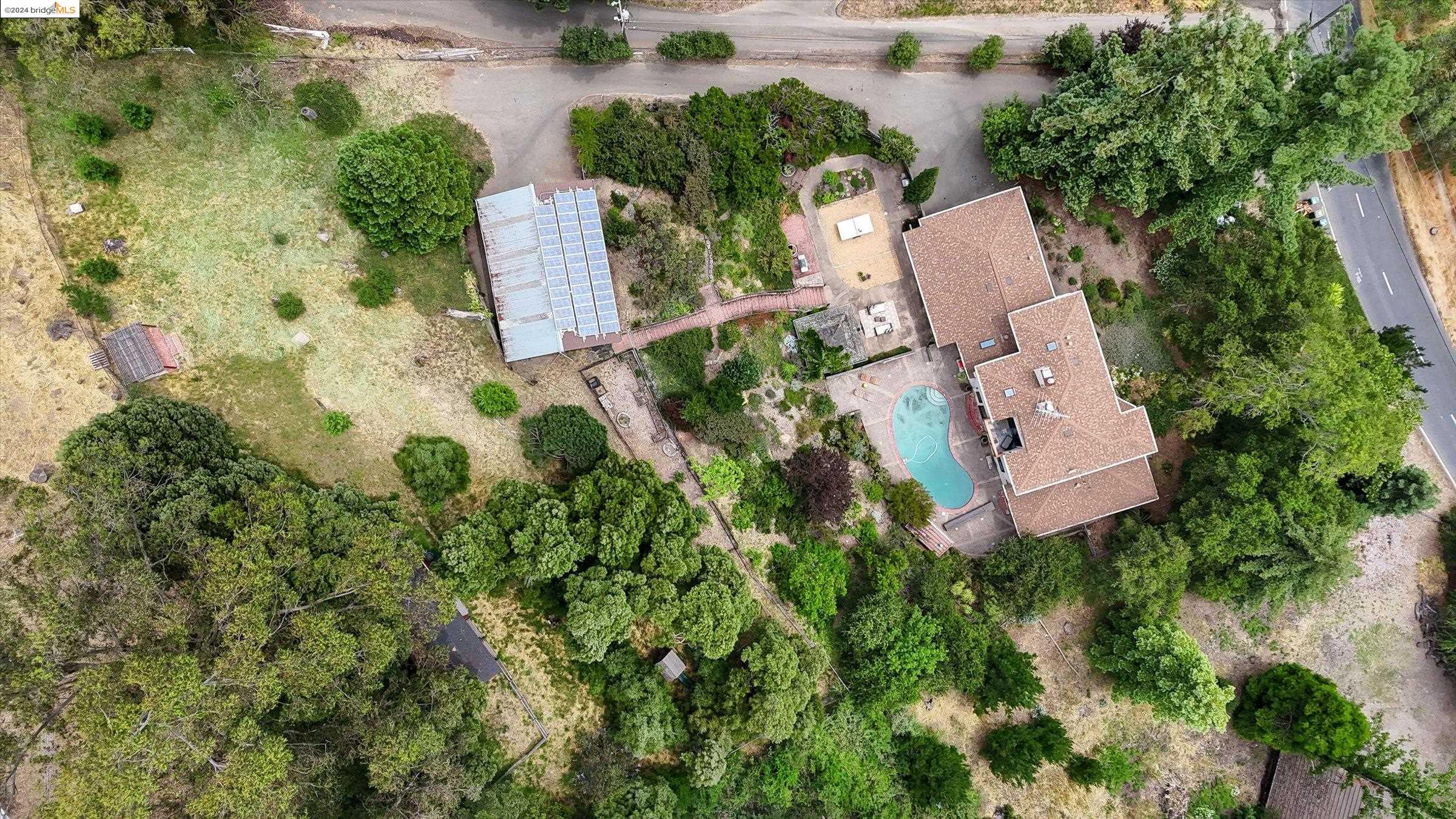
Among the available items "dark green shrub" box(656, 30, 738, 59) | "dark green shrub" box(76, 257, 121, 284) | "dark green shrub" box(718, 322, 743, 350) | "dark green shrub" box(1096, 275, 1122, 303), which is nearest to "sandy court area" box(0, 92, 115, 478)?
"dark green shrub" box(76, 257, 121, 284)

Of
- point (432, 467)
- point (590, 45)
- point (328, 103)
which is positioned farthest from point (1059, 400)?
point (328, 103)

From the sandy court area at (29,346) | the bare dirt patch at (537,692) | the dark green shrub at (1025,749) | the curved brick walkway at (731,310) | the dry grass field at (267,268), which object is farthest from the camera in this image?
the curved brick walkway at (731,310)

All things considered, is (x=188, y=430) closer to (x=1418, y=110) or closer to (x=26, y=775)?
(x=26, y=775)

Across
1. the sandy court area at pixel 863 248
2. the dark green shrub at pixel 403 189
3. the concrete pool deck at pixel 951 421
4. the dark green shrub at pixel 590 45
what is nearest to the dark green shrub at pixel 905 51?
the sandy court area at pixel 863 248

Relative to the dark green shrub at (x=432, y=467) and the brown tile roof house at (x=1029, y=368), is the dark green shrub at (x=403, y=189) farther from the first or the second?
the brown tile roof house at (x=1029, y=368)

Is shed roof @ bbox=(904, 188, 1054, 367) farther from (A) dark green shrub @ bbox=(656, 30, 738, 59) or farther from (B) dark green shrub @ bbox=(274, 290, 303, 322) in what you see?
(B) dark green shrub @ bbox=(274, 290, 303, 322)

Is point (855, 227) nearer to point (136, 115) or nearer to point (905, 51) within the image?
point (905, 51)
